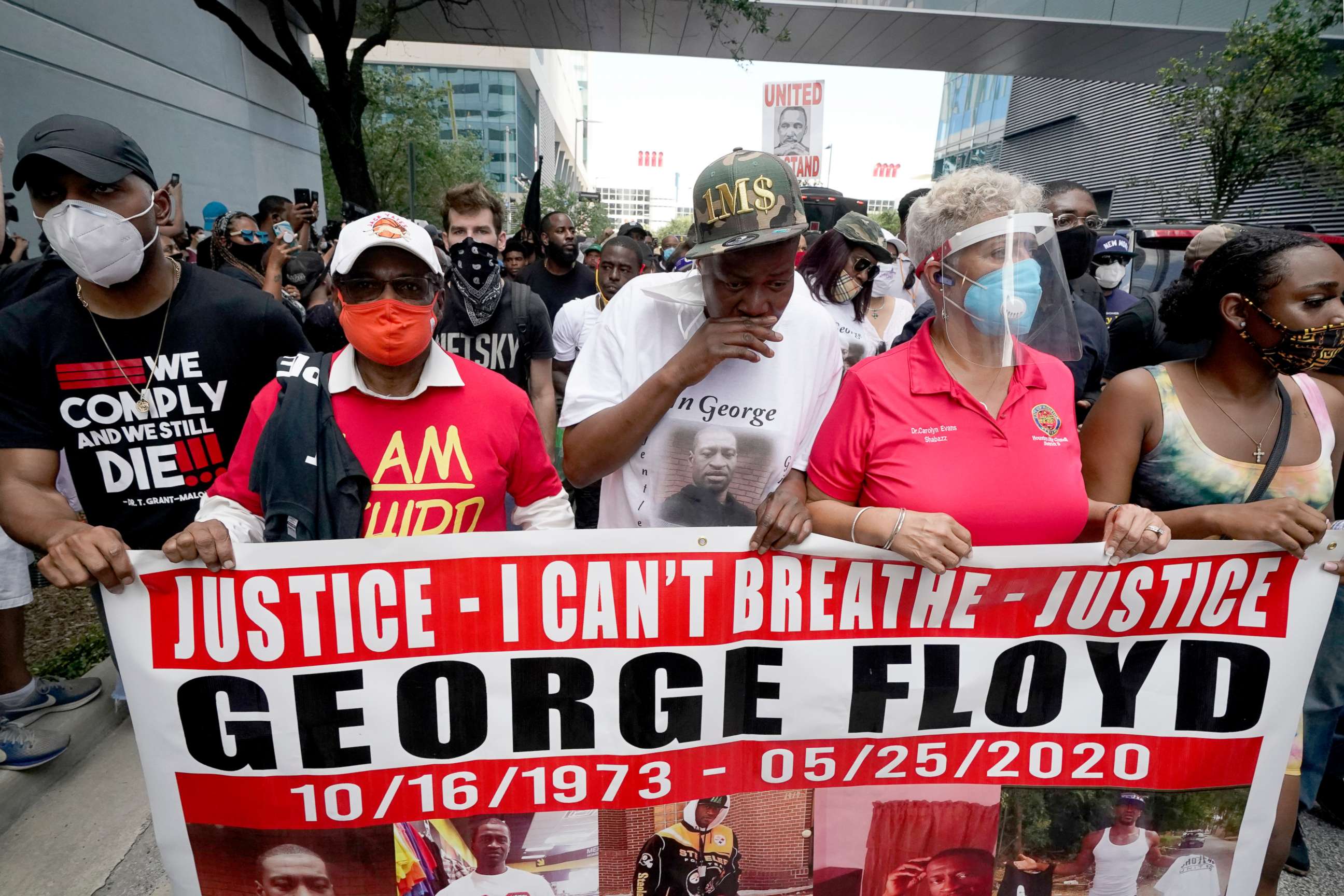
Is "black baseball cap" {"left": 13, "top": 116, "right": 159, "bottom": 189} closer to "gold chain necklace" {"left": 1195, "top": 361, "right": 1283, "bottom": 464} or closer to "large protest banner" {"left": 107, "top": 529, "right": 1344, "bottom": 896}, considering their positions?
"large protest banner" {"left": 107, "top": 529, "right": 1344, "bottom": 896}

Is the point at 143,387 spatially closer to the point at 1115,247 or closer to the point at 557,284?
the point at 557,284

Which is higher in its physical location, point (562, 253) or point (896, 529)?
point (562, 253)

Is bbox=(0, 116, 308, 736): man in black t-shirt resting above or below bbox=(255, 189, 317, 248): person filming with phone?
below

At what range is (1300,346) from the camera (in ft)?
6.89

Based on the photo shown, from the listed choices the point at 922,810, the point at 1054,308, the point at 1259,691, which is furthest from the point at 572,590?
the point at 1259,691

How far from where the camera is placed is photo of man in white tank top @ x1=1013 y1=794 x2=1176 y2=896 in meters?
2.00

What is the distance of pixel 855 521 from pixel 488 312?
2.73 meters

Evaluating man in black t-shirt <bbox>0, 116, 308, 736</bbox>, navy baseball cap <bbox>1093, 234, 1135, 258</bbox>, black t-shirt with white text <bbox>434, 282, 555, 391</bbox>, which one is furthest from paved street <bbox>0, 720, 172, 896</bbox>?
navy baseball cap <bbox>1093, 234, 1135, 258</bbox>

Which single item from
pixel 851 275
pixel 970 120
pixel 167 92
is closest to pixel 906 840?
pixel 851 275

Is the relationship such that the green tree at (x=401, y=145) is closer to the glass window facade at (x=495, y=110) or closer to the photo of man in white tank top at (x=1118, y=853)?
the photo of man in white tank top at (x=1118, y=853)

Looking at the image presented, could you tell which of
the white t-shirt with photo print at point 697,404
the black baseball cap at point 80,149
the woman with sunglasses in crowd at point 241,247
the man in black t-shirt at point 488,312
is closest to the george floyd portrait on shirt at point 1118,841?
the white t-shirt with photo print at point 697,404

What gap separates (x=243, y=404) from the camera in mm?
2406

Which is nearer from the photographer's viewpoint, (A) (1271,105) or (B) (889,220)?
(A) (1271,105)

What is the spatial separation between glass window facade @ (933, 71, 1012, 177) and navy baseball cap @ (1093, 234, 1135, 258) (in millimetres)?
39221
